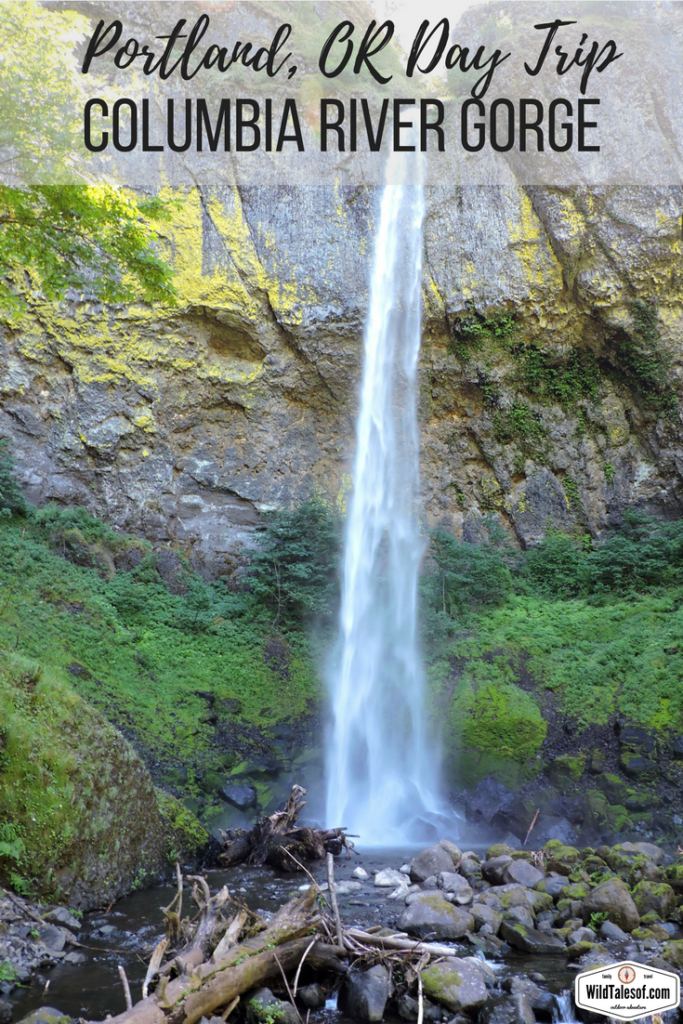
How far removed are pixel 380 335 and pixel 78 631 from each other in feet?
30.0

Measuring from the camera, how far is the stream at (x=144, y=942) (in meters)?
4.04

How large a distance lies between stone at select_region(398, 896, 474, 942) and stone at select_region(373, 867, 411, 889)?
1.15 m

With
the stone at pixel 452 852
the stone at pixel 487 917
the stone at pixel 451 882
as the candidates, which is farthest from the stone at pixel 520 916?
the stone at pixel 452 852

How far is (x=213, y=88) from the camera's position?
54.7 feet

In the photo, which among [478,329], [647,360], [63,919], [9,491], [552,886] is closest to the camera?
[63,919]

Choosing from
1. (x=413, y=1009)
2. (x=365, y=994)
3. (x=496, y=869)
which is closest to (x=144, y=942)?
(x=365, y=994)

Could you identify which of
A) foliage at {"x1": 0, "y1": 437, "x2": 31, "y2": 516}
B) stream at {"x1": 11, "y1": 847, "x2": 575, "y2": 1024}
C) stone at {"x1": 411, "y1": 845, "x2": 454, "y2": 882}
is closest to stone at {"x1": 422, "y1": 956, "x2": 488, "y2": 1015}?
stream at {"x1": 11, "y1": 847, "x2": 575, "y2": 1024}

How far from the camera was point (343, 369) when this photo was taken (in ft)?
50.5

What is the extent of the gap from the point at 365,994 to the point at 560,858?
3.70 m

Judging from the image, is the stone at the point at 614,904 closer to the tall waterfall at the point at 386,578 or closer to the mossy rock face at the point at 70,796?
the tall waterfall at the point at 386,578

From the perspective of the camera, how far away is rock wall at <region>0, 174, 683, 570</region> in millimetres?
14219

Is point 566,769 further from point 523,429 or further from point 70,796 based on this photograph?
point 523,429

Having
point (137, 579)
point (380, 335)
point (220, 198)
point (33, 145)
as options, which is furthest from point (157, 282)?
point (220, 198)

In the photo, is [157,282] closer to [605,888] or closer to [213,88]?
[605,888]
